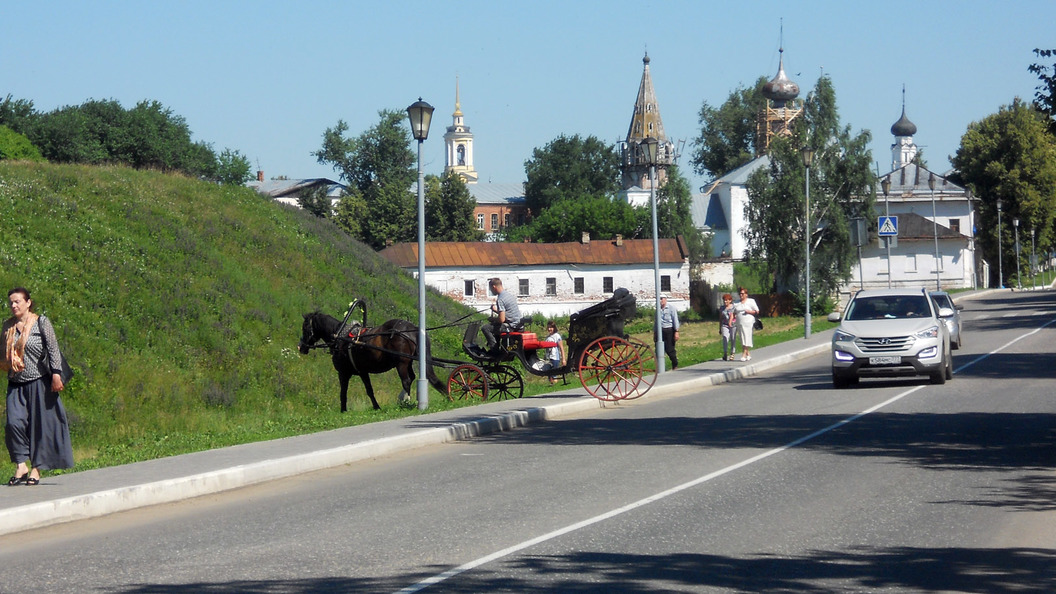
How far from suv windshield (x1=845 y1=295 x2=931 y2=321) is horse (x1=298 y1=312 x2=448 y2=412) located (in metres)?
8.48

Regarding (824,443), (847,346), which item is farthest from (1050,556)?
(847,346)

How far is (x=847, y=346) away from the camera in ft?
74.1

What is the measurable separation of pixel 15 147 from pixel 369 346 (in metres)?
62.1

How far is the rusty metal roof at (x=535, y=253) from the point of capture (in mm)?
88812

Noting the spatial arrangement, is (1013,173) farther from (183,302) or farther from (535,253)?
(183,302)

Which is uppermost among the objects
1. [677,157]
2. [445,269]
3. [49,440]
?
[677,157]

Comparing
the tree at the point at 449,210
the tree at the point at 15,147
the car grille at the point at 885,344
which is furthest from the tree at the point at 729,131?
the car grille at the point at 885,344

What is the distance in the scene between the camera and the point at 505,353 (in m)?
20.4

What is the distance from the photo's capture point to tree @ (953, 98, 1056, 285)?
94812 millimetres

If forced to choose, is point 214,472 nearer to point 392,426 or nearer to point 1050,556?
point 392,426

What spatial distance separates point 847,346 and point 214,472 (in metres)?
14.2

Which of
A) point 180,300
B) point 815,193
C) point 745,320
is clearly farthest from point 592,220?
point 180,300

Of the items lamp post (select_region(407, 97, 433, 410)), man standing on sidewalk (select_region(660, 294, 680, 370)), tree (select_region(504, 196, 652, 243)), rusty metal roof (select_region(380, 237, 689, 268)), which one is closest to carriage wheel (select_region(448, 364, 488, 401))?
lamp post (select_region(407, 97, 433, 410))

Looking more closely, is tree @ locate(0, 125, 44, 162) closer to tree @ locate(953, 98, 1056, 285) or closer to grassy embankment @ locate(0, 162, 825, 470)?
grassy embankment @ locate(0, 162, 825, 470)
